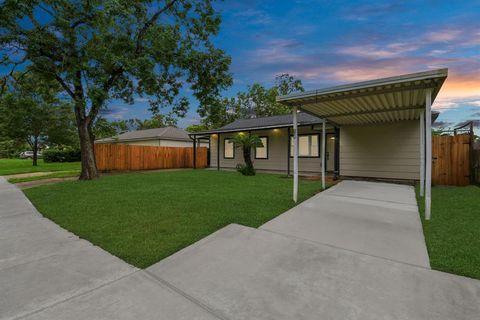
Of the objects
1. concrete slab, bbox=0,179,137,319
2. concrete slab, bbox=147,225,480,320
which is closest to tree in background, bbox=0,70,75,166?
concrete slab, bbox=0,179,137,319

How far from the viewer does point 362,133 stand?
10023mm

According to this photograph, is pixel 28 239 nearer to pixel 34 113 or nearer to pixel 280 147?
pixel 280 147

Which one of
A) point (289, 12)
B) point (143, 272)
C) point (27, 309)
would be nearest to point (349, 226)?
point (143, 272)

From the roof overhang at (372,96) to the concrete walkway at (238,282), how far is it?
2.79 meters

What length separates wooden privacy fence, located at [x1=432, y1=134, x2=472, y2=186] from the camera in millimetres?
8062

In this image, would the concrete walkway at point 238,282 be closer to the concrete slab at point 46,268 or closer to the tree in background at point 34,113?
the concrete slab at point 46,268

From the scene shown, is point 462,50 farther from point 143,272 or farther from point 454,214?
point 143,272

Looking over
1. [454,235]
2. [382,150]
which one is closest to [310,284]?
[454,235]

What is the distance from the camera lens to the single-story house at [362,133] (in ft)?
14.9

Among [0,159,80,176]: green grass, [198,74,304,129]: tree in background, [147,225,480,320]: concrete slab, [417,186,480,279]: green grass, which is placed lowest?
[147,225,480,320]: concrete slab

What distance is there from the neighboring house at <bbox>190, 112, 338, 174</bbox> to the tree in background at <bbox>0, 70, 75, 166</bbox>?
848 cm

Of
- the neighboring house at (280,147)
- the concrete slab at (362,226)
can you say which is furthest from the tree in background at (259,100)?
the concrete slab at (362,226)

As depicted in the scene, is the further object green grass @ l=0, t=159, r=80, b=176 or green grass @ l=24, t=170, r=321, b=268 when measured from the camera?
green grass @ l=0, t=159, r=80, b=176

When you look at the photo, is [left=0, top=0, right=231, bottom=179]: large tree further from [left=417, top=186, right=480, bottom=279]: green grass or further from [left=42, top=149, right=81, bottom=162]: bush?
[left=42, top=149, right=81, bottom=162]: bush
